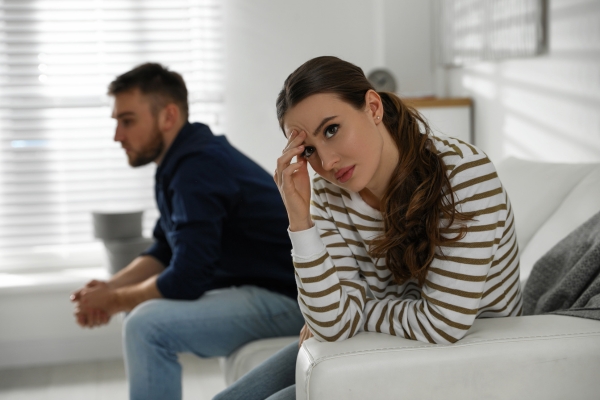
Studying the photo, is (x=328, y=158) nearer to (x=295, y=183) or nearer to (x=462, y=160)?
(x=295, y=183)

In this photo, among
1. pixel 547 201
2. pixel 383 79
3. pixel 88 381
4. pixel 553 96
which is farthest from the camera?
pixel 383 79

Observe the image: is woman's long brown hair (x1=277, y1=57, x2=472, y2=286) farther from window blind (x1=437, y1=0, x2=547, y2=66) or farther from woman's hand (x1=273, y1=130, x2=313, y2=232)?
window blind (x1=437, y1=0, x2=547, y2=66)

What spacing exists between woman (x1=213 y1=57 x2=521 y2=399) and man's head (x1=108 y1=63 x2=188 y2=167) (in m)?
1.03

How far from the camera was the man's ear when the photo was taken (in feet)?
7.64

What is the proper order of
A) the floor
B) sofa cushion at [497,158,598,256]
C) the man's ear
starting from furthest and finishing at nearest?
the floor → the man's ear → sofa cushion at [497,158,598,256]

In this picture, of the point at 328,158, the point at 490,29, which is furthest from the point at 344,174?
the point at 490,29

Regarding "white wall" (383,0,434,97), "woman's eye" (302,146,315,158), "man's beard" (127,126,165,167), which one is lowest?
"man's beard" (127,126,165,167)

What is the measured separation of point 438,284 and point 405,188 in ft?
0.66

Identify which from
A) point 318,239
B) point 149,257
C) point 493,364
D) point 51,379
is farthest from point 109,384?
point 493,364

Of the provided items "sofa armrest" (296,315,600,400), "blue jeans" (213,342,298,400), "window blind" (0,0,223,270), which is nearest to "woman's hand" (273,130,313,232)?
"sofa armrest" (296,315,600,400)

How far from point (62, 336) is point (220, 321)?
170 centimetres

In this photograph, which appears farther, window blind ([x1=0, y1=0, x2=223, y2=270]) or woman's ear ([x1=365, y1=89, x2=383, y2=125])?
window blind ([x1=0, y1=0, x2=223, y2=270])

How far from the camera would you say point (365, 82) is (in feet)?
4.42

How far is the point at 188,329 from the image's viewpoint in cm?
191
